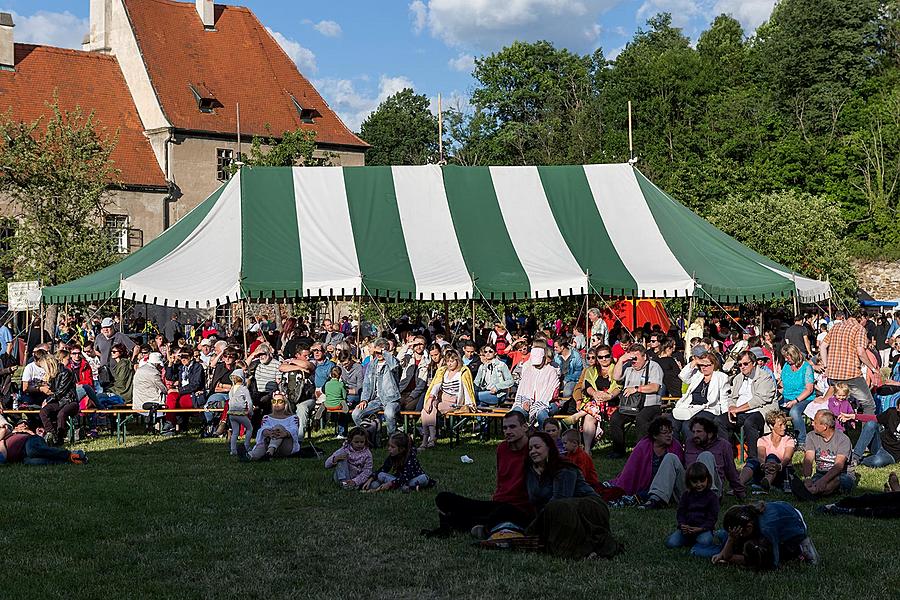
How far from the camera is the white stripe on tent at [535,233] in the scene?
1505cm

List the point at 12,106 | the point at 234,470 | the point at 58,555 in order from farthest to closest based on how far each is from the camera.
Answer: the point at 12,106 < the point at 234,470 < the point at 58,555

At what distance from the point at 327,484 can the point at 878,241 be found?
107ft

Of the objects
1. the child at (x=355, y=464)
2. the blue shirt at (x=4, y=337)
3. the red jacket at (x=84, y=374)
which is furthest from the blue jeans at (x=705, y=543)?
the blue shirt at (x=4, y=337)

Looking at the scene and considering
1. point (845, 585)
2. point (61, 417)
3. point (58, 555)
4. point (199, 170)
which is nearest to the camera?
point (845, 585)

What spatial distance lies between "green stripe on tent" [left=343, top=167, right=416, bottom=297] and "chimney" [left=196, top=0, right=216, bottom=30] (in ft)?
85.0

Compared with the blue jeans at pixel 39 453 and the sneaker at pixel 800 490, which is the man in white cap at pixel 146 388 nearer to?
the blue jeans at pixel 39 453

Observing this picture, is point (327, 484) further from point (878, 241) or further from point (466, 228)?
point (878, 241)

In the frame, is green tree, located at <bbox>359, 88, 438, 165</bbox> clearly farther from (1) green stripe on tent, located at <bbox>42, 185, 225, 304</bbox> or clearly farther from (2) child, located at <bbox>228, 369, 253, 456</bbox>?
(2) child, located at <bbox>228, 369, 253, 456</bbox>

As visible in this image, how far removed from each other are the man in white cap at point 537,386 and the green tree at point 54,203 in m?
16.0

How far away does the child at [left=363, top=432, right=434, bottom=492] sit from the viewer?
941 centimetres

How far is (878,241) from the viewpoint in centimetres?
3806

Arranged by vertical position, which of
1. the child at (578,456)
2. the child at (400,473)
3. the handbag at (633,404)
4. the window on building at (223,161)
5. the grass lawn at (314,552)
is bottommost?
the grass lawn at (314,552)

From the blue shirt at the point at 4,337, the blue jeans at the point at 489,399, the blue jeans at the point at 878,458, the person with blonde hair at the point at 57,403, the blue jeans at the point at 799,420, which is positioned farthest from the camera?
the blue shirt at the point at 4,337

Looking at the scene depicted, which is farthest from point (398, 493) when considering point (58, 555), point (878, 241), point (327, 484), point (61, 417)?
point (878, 241)
